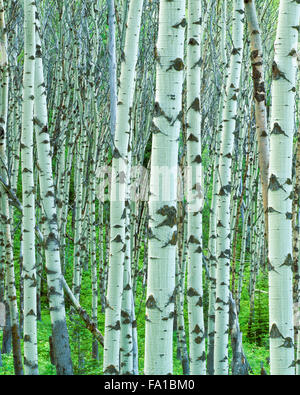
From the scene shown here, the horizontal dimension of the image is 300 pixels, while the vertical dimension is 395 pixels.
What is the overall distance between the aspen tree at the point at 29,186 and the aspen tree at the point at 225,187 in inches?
61.4

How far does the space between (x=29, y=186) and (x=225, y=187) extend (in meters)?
1.61

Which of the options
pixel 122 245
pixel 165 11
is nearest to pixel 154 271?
pixel 165 11

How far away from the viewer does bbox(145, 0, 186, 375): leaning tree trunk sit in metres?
2.10

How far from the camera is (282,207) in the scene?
2.19m

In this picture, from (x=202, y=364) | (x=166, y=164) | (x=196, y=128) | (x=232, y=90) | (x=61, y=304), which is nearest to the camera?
(x=166, y=164)

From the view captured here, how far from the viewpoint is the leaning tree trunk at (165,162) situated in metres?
2.10

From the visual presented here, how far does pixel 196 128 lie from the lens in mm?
3373

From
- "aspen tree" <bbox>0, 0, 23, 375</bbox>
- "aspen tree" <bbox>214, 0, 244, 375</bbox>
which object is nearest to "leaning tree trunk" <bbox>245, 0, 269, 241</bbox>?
"aspen tree" <bbox>214, 0, 244, 375</bbox>

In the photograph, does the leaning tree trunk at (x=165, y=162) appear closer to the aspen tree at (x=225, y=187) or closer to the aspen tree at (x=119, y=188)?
the aspen tree at (x=119, y=188)

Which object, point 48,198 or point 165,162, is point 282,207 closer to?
point 165,162

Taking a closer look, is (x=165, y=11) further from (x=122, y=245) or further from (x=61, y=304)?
(x=61, y=304)

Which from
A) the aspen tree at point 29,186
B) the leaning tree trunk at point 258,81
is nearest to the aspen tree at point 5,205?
the aspen tree at point 29,186

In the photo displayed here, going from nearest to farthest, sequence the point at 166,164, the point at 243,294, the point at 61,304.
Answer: the point at 166,164, the point at 61,304, the point at 243,294

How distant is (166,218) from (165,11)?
87cm
